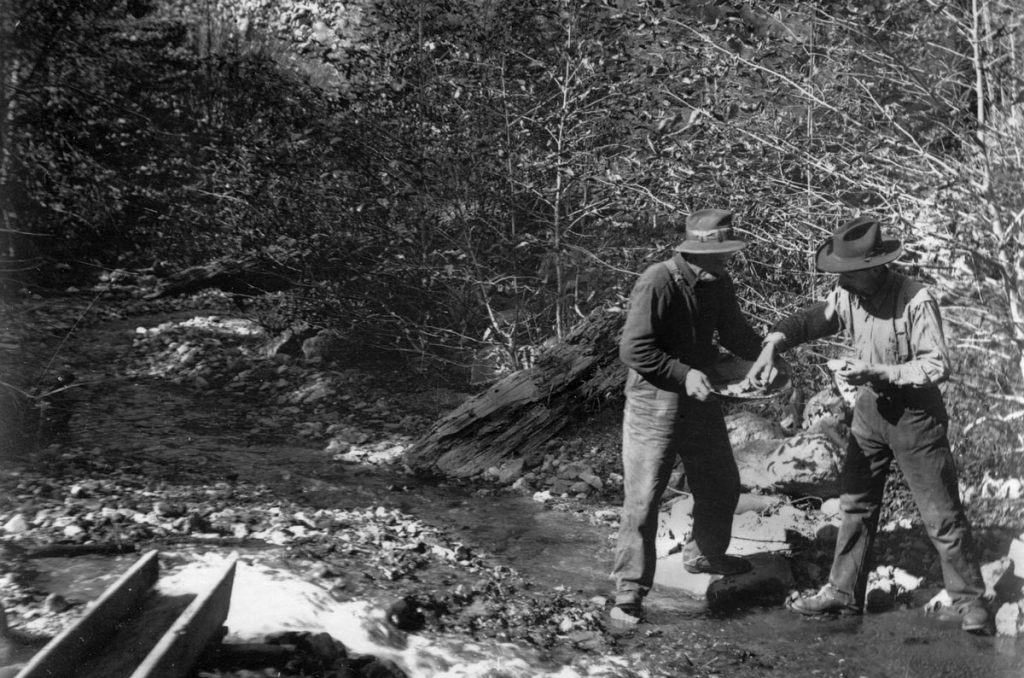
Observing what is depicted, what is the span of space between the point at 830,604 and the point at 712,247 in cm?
181

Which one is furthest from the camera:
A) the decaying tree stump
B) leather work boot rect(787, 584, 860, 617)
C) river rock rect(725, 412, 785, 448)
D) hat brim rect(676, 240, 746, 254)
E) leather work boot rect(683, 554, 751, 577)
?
the decaying tree stump

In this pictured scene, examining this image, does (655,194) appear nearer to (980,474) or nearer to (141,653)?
(980,474)

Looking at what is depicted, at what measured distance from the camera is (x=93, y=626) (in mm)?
3287

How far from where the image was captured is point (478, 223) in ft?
27.1

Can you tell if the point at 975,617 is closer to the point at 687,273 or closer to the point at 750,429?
the point at 687,273

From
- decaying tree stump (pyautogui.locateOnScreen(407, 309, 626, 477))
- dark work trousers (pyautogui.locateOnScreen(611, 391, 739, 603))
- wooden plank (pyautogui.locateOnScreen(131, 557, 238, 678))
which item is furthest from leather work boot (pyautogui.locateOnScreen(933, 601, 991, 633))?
decaying tree stump (pyautogui.locateOnScreen(407, 309, 626, 477))

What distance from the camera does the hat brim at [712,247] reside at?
4137mm

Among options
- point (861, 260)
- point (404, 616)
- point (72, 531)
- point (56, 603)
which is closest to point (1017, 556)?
point (861, 260)

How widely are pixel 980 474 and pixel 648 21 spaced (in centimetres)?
391

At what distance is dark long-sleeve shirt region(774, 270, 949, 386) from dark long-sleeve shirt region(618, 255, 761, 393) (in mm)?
345

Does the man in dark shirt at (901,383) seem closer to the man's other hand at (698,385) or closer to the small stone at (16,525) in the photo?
the man's other hand at (698,385)

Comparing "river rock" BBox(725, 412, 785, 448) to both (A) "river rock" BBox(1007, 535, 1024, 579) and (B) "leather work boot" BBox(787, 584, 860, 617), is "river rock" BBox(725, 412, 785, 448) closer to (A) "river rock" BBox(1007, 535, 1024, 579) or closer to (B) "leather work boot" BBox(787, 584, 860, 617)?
(B) "leather work boot" BBox(787, 584, 860, 617)

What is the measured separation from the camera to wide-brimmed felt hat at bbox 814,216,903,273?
3861 millimetres

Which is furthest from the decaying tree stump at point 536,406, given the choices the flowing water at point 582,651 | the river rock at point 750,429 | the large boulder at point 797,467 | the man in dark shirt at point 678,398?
the man in dark shirt at point 678,398
